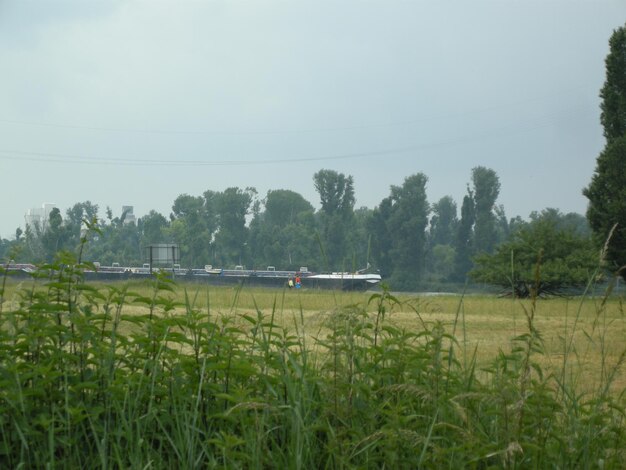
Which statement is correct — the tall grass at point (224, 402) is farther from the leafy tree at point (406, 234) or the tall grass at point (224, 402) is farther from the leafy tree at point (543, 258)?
the leafy tree at point (406, 234)

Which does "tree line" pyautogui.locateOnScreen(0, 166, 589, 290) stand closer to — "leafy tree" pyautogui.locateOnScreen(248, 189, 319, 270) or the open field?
"leafy tree" pyautogui.locateOnScreen(248, 189, 319, 270)

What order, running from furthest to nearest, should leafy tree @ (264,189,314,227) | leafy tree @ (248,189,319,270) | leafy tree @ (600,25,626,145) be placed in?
leafy tree @ (264,189,314,227), leafy tree @ (248,189,319,270), leafy tree @ (600,25,626,145)

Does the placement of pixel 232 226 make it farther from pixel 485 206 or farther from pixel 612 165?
pixel 612 165

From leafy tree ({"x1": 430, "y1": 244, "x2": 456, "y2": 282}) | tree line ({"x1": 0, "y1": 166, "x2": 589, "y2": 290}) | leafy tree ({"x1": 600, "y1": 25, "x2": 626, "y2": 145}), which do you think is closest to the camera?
leafy tree ({"x1": 600, "y1": 25, "x2": 626, "y2": 145})

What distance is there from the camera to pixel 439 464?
2184mm

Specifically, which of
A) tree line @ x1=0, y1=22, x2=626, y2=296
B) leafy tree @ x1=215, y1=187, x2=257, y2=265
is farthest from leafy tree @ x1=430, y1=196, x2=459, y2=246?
leafy tree @ x1=215, y1=187, x2=257, y2=265

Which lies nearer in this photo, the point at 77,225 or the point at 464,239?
the point at 77,225

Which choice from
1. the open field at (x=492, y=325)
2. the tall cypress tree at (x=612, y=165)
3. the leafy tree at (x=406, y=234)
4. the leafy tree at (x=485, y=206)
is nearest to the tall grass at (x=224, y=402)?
the open field at (x=492, y=325)

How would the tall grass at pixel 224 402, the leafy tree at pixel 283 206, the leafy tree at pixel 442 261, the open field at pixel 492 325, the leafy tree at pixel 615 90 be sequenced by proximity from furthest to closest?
the leafy tree at pixel 283 206
the leafy tree at pixel 442 261
the leafy tree at pixel 615 90
the open field at pixel 492 325
the tall grass at pixel 224 402

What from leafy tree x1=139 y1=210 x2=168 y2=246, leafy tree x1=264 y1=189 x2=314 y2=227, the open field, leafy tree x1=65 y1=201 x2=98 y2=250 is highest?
leafy tree x1=264 y1=189 x2=314 y2=227

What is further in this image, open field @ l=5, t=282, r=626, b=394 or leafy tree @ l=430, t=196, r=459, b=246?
leafy tree @ l=430, t=196, r=459, b=246

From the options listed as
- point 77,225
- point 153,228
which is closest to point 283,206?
point 153,228

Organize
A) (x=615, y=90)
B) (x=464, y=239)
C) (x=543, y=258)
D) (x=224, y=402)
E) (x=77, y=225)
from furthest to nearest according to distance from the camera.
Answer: (x=464, y=239) → (x=543, y=258) → (x=615, y=90) → (x=77, y=225) → (x=224, y=402)

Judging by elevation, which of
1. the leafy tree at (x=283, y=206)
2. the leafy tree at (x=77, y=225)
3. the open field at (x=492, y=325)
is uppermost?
the leafy tree at (x=283, y=206)
